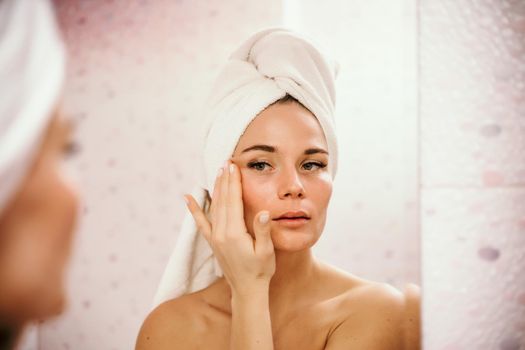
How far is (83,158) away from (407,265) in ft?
2.18

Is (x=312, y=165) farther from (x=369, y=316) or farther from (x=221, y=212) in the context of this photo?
(x=369, y=316)

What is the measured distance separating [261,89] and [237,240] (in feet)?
0.88

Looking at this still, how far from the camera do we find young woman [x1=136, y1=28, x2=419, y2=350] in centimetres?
69

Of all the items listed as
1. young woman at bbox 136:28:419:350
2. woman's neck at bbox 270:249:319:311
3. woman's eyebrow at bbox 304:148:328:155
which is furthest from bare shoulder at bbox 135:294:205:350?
woman's eyebrow at bbox 304:148:328:155

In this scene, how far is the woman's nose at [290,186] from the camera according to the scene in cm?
70

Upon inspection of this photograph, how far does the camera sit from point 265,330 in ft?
2.10

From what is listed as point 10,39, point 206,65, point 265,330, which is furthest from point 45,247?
point 206,65

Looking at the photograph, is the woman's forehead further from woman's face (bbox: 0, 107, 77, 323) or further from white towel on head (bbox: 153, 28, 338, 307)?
woman's face (bbox: 0, 107, 77, 323)

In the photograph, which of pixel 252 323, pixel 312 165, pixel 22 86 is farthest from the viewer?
pixel 312 165

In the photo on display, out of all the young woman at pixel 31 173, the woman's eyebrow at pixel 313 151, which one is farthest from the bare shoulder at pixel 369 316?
the young woman at pixel 31 173

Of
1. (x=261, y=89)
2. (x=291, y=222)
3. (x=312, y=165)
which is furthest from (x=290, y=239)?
(x=261, y=89)

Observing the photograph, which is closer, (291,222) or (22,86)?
(22,86)

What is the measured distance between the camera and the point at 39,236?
35 cm

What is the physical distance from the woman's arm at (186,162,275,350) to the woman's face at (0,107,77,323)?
13.0 inches
